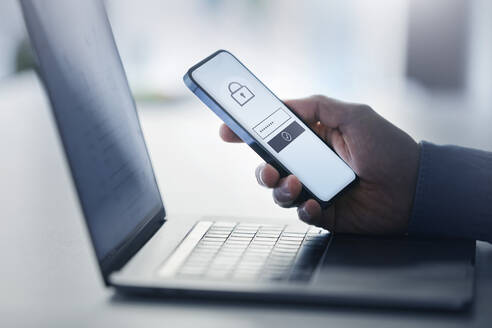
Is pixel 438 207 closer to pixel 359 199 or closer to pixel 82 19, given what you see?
pixel 359 199

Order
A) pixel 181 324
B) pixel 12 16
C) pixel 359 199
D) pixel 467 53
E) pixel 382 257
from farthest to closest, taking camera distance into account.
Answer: pixel 467 53 < pixel 12 16 < pixel 359 199 < pixel 382 257 < pixel 181 324

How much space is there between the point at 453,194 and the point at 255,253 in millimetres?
234

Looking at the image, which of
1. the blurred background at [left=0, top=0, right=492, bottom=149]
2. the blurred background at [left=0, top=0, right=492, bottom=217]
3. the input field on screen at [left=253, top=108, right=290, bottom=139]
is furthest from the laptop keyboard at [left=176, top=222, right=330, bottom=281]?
the blurred background at [left=0, top=0, right=492, bottom=149]

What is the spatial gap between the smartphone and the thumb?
0.03m

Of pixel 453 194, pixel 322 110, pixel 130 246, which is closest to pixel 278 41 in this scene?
pixel 322 110

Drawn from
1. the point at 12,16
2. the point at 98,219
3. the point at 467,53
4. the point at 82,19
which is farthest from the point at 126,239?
the point at 467,53

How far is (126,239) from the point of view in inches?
22.7

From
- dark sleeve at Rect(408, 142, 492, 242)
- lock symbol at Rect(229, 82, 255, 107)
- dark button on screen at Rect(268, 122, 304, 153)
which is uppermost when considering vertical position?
lock symbol at Rect(229, 82, 255, 107)

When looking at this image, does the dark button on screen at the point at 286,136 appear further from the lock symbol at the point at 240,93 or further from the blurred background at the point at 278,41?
the blurred background at the point at 278,41

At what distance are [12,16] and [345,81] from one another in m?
2.02

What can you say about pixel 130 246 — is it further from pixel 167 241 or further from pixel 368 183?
pixel 368 183

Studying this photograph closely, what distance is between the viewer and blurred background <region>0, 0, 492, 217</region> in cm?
187

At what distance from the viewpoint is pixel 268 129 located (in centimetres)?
71

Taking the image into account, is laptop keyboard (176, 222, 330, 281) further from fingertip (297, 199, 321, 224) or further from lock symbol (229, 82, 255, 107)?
lock symbol (229, 82, 255, 107)
